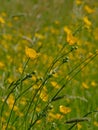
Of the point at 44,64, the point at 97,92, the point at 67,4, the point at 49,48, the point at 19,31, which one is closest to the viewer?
the point at 97,92

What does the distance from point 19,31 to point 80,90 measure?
233cm

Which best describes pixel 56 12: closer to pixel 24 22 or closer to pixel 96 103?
pixel 24 22

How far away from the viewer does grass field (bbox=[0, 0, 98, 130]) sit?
6.68ft

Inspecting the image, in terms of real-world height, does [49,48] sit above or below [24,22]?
below

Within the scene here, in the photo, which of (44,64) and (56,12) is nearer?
(44,64)

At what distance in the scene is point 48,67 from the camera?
364cm

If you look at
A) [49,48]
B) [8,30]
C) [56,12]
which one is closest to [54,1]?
[56,12]

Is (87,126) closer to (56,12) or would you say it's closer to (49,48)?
(49,48)

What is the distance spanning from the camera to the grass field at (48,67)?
6.68 ft

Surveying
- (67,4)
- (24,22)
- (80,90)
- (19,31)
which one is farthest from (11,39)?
(67,4)

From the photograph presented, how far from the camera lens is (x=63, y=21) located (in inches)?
289

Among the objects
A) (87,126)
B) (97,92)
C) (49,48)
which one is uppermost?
(49,48)

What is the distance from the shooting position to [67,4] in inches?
325

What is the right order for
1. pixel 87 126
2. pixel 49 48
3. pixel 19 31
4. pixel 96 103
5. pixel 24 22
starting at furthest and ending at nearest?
pixel 24 22 → pixel 19 31 → pixel 49 48 → pixel 96 103 → pixel 87 126
